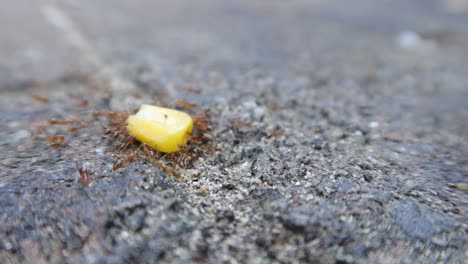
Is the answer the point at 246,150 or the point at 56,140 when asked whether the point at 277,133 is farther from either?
the point at 56,140

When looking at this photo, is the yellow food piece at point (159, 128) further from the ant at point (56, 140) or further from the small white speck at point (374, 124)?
the small white speck at point (374, 124)

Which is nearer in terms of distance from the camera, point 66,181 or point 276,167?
point 66,181

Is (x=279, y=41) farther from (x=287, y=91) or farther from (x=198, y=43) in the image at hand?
(x=287, y=91)

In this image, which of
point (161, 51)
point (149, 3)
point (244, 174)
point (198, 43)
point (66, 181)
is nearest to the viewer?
point (66, 181)

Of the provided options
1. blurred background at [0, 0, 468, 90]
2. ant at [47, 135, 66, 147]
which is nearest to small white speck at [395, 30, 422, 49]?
blurred background at [0, 0, 468, 90]

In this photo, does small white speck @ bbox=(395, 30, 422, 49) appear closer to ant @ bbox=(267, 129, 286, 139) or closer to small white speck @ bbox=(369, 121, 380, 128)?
small white speck @ bbox=(369, 121, 380, 128)

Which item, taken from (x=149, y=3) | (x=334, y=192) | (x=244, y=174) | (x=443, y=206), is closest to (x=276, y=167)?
(x=244, y=174)

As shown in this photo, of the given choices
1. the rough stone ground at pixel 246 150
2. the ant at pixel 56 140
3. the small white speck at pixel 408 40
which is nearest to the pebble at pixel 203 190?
the rough stone ground at pixel 246 150
